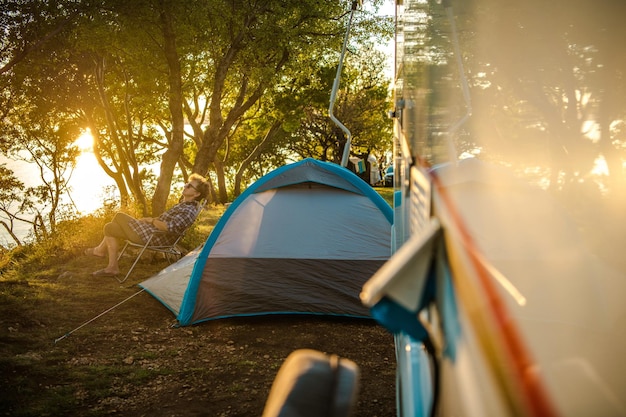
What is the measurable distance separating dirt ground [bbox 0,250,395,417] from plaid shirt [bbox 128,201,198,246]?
76cm

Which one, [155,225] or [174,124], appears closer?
[155,225]

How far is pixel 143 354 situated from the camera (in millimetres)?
4812

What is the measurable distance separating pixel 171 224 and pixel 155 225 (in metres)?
0.19

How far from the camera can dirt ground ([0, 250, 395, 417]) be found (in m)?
3.90

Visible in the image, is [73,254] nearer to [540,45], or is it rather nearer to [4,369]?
[4,369]

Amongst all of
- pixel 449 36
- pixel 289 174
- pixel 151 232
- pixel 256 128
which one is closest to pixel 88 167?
pixel 256 128

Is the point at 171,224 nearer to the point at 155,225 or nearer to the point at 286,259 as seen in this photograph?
the point at 155,225

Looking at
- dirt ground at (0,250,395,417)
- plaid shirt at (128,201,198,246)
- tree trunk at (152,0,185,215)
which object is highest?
tree trunk at (152,0,185,215)

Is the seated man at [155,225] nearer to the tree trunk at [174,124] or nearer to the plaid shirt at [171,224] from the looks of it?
the plaid shirt at [171,224]

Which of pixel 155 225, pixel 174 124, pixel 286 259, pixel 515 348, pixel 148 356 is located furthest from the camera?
pixel 174 124

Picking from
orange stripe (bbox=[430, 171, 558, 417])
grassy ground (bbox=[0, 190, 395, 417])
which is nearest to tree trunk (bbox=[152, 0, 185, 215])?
grassy ground (bbox=[0, 190, 395, 417])

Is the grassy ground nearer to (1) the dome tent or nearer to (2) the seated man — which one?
(1) the dome tent

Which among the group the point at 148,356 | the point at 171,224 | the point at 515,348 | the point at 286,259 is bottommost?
the point at 148,356

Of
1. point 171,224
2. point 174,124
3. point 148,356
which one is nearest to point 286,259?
point 148,356
